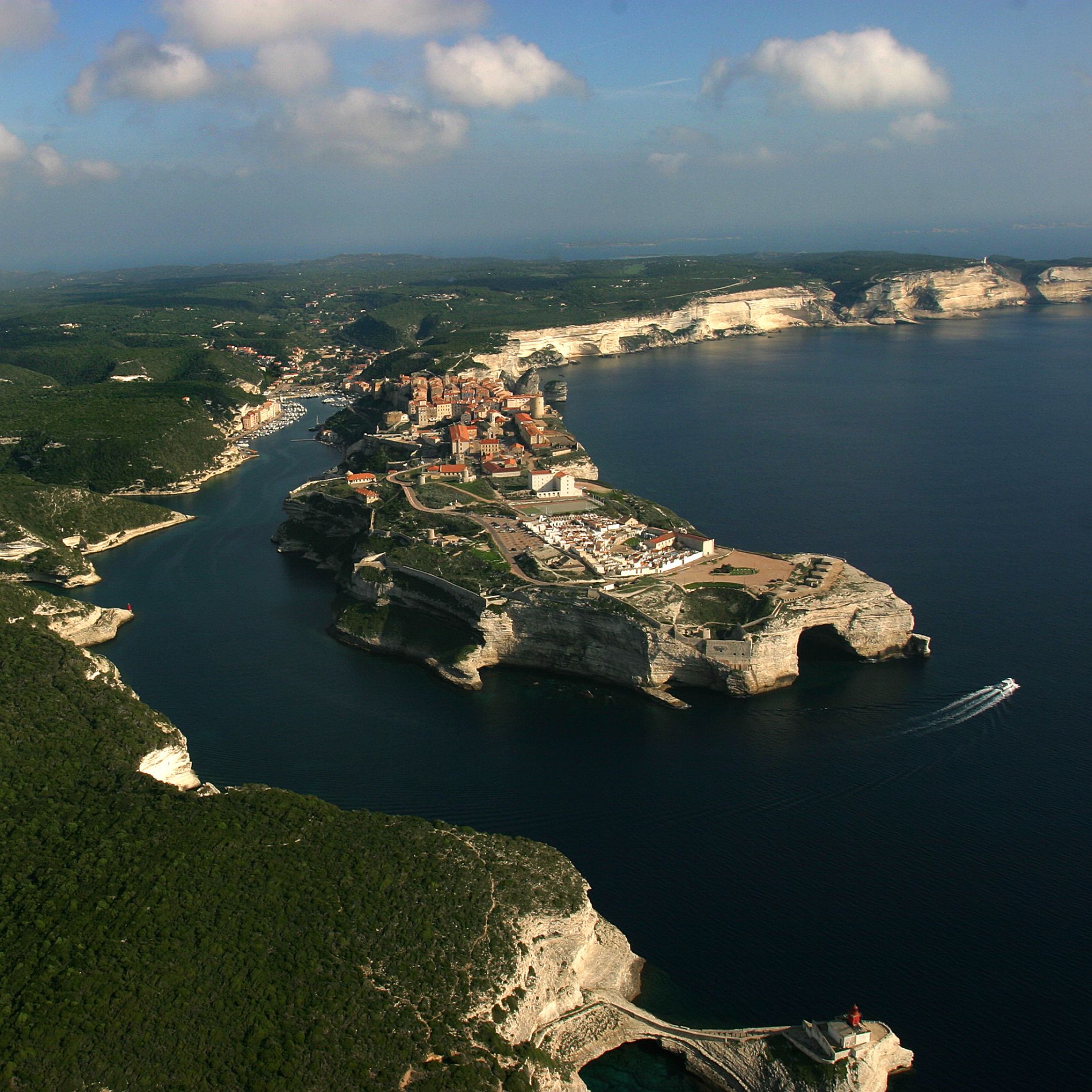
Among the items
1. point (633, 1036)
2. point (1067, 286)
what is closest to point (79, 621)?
point (633, 1036)

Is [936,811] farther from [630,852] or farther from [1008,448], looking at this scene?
[1008,448]

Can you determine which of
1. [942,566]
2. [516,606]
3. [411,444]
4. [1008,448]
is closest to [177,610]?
[516,606]

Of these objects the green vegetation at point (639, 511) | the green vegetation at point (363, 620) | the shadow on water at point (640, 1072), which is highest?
the green vegetation at point (639, 511)

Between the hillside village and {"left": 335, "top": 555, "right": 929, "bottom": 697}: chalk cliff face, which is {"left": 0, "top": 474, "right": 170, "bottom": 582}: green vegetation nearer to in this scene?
the hillside village

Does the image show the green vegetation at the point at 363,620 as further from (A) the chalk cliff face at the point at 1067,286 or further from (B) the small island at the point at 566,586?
(A) the chalk cliff face at the point at 1067,286

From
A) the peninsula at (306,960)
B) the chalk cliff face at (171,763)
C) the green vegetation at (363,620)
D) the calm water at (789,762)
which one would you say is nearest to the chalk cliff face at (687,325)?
the calm water at (789,762)
